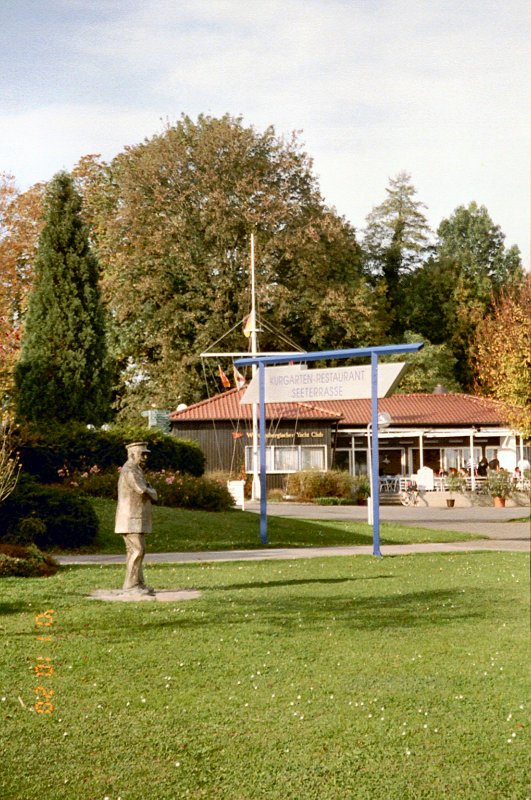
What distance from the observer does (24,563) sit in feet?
38.9

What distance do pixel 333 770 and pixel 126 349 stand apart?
27934 millimetres

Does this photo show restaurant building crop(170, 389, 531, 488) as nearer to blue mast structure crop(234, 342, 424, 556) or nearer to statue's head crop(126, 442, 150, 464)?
blue mast structure crop(234, 342, 424, 556)

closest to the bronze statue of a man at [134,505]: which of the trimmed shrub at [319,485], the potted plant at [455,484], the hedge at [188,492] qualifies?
the hedge at [188,492]

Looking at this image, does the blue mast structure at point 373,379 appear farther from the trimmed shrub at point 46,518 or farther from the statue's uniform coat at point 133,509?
the statue's uniform coat at point 133,509

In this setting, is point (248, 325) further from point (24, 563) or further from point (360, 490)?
point (24, 563)

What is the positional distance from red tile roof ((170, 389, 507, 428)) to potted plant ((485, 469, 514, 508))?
10.7 ft

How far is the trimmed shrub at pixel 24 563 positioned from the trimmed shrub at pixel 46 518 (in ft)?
4.35

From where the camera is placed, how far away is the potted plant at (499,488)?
34.2 meters

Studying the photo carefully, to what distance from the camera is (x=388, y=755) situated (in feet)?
17.3

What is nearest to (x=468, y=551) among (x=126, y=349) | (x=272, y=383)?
(x=272, y=383)

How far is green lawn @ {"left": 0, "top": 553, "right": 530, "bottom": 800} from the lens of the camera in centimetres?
488

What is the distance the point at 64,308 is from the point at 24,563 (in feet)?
9.24

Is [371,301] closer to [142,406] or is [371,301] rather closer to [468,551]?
[142,406]

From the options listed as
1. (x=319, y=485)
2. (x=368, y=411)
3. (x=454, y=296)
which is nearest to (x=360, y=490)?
(x=319, y=485)
